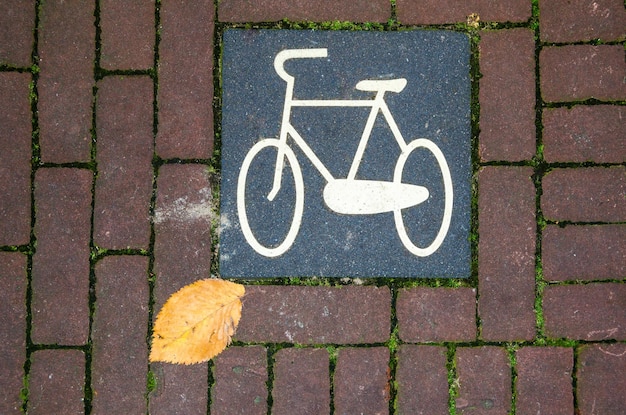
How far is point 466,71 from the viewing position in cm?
283

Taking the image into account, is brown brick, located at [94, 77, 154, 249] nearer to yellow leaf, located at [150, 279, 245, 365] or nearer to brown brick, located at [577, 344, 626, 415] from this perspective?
yellow leaf, located at [150, 279, 245, 365]

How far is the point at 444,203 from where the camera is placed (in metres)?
2.79

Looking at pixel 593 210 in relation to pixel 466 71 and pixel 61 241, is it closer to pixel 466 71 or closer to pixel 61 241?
pixel 466 71

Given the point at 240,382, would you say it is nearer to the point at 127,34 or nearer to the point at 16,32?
the point at 127,34

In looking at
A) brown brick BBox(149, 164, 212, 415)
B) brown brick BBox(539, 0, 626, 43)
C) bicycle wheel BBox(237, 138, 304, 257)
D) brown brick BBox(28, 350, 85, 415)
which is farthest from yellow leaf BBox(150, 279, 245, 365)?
brown brick BBox(539, 0, 626, 43)

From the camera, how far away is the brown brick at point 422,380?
2762 mm

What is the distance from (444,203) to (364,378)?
1021 millimetres

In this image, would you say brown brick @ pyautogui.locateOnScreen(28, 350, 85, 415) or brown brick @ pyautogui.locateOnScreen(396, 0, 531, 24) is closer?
brown brick @ pyautogui.locateOnScreen(28, 350, 85, 415)

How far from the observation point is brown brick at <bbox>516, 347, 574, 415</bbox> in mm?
2768

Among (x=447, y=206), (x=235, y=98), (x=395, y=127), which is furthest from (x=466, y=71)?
(x=235, y=98)

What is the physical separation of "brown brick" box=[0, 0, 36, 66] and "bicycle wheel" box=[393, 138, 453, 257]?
207 cm

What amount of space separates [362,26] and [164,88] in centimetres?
112

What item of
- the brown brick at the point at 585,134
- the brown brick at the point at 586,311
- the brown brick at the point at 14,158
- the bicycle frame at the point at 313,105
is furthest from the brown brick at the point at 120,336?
the brown brick at the point at 585,134

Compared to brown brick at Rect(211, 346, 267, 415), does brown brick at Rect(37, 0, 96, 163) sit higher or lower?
higher
